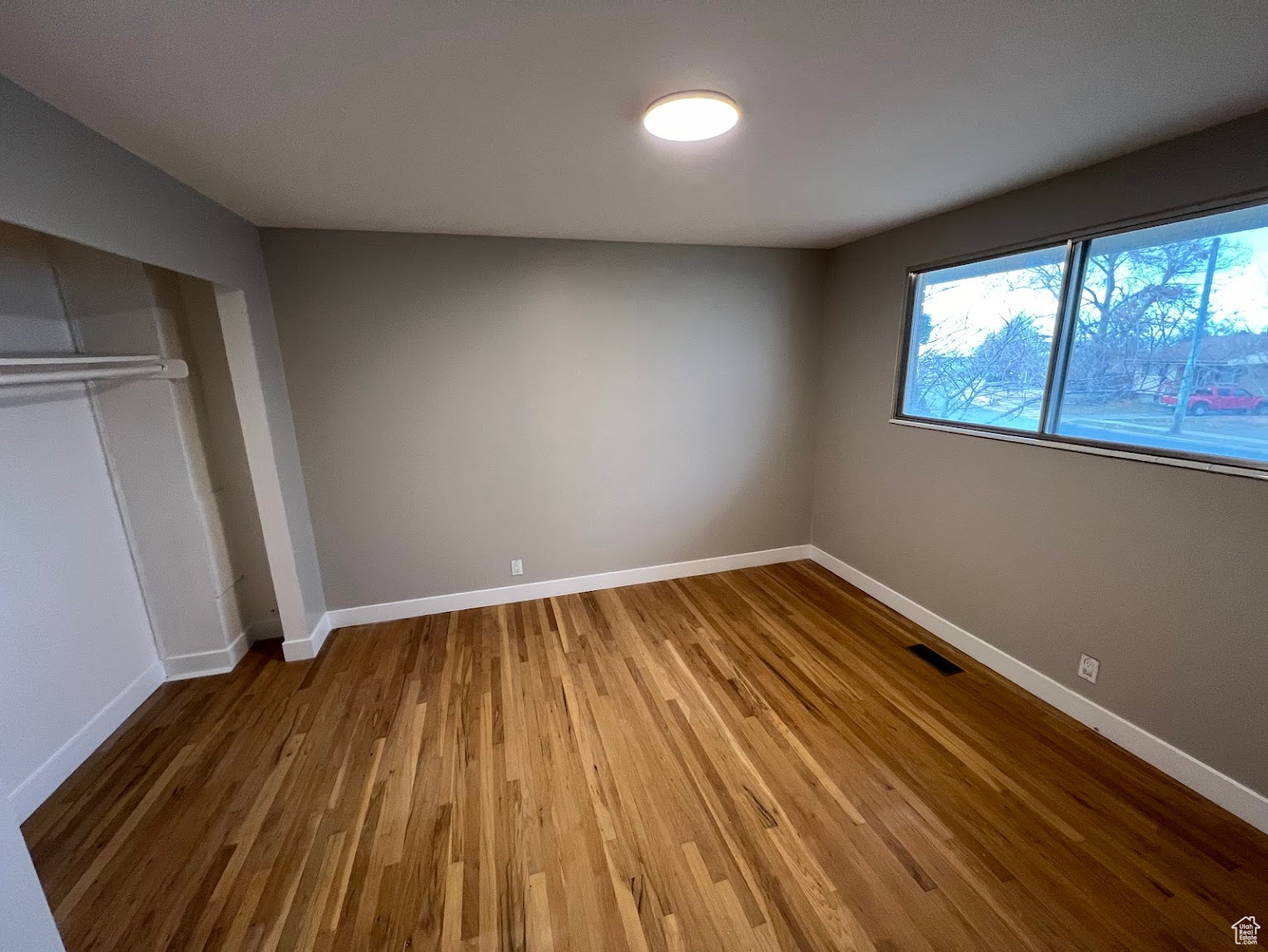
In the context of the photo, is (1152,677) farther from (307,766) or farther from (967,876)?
(307,766)

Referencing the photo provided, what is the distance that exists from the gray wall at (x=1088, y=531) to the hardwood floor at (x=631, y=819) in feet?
1.06

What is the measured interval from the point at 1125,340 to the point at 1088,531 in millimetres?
796

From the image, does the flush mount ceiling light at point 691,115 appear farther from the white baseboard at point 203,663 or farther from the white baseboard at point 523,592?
the white baseboard at point 203,663

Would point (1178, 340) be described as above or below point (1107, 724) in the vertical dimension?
above

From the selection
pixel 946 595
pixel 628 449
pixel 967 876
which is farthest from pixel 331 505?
pixel 946 595

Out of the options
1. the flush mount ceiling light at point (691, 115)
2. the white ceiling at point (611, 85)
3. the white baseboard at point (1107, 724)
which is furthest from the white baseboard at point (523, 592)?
the flush mount ceiling light at point (691, 115)

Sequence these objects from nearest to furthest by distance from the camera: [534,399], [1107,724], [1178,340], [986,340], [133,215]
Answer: [133,215], [1178,340], [1107,724], [986,340], [534,399]

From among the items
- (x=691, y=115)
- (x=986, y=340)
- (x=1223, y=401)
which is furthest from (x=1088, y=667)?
(x=691, y=115)

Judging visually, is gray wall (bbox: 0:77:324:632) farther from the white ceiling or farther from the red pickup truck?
the red pickup truck

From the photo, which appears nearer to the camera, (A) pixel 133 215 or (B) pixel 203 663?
(A) pixel 133 215

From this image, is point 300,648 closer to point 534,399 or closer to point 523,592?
point 523,592

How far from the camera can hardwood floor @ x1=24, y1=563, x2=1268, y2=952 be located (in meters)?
1.45

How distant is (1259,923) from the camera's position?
141 cm

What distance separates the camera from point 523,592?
135 inches
